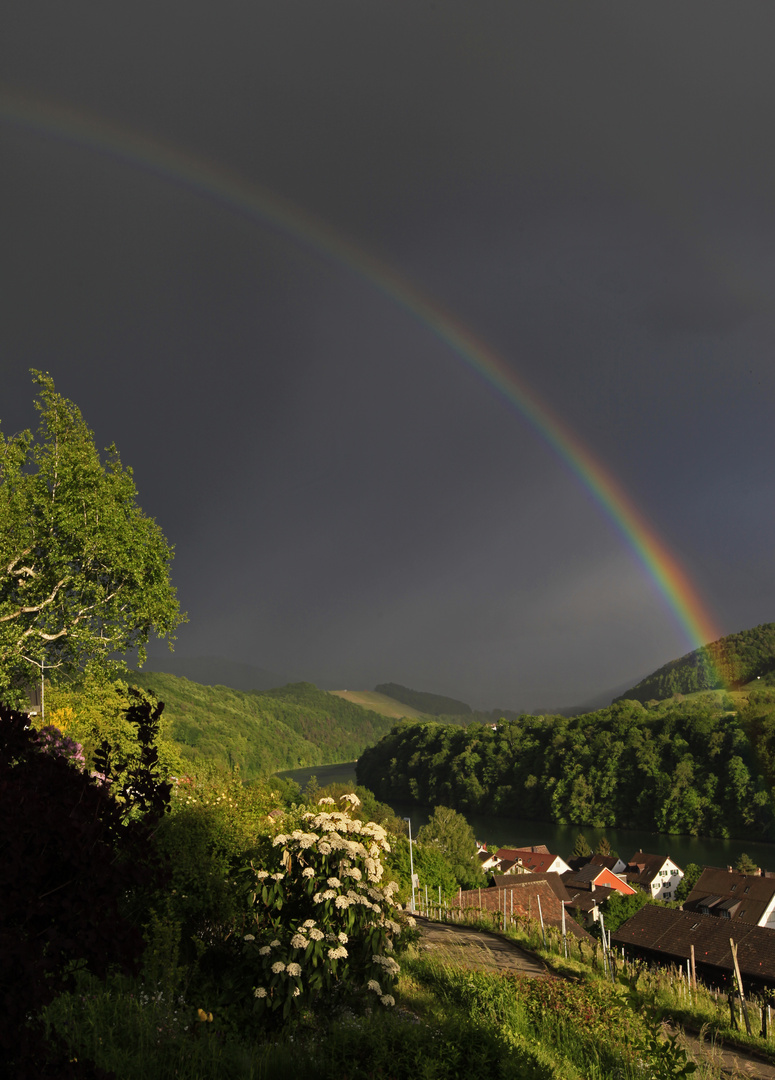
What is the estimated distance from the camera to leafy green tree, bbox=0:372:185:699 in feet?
51.5

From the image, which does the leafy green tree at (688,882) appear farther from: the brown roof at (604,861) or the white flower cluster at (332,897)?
the white flower cluster at (332,897)

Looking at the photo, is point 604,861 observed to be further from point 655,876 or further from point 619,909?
point 619,909

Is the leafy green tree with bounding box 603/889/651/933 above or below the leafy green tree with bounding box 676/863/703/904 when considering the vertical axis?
above

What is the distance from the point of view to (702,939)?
28.8 m

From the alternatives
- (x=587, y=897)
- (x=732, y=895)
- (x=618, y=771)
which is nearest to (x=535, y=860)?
(x=587, y=897)

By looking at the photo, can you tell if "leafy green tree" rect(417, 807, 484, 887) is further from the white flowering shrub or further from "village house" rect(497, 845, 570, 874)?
the white flowering shrub

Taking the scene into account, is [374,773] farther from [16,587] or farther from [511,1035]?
[511,1035]

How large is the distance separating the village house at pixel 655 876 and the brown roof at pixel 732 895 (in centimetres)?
704

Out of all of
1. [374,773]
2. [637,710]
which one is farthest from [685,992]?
[374,773]

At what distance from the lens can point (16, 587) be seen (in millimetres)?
16781

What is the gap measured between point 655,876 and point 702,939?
38.5 meters

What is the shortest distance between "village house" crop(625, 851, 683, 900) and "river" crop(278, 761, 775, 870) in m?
8.14

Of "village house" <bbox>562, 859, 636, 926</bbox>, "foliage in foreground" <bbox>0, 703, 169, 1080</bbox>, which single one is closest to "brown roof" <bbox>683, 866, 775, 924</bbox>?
"village house" <bbox>562, 859, 636, 926</bbox>

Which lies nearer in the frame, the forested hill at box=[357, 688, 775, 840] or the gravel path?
the gravel path
